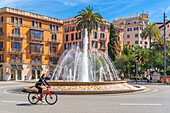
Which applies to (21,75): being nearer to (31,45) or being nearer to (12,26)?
(31,45)

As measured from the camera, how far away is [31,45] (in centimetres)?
6150

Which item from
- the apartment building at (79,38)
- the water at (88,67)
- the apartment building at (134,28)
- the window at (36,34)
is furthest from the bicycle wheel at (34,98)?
the apartment building at (134,28)

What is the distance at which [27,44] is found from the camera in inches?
2398

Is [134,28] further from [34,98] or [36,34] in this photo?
[34,98]

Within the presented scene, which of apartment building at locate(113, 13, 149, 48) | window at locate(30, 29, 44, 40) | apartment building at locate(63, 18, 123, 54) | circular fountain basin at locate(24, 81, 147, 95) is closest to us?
circular fountain basin at locate(24, 81, 147, 95)

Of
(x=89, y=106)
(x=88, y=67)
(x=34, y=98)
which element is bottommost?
(x=89, y=106)

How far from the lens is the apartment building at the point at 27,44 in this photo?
55.6 meters

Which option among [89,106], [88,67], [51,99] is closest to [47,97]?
[51,99]

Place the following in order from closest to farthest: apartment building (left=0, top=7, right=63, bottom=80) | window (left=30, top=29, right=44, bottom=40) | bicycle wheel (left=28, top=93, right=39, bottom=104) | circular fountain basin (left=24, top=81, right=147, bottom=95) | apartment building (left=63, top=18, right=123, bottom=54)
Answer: bicycle wheel (left=28, top=93, right=39, bottom=104), circular fountain basin (left=24, top=81, right=147, bottom=95), apartment building (left=0, top=7, right=63, bottom=80), window (left=30, top=29, right=44, bottom=40), apartment building (left=63, top=18, right=123, bottom=54)

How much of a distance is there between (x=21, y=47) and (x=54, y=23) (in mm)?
14909

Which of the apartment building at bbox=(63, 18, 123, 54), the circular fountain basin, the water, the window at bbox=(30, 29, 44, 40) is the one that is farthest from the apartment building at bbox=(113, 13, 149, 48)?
the circular fountain basin

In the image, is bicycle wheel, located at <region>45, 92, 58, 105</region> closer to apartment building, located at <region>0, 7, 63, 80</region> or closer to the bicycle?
the bicycle

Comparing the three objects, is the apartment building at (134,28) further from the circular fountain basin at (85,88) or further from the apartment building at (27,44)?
the circular fountain basin at (85,88)

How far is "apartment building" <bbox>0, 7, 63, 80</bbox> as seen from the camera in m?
55.6
